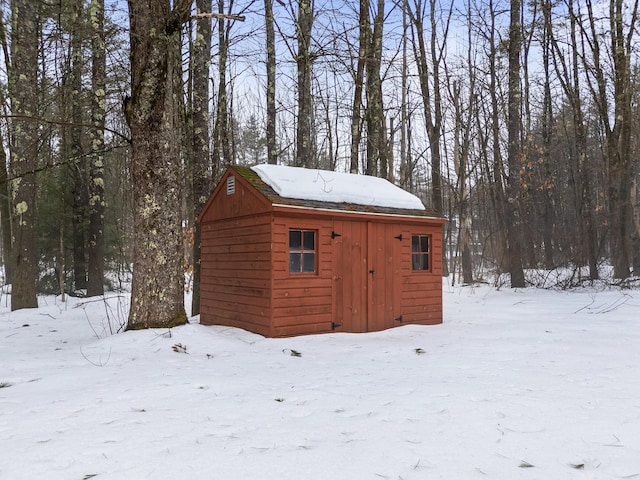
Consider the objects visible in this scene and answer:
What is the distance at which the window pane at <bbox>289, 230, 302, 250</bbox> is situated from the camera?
711cm

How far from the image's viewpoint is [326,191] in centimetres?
762

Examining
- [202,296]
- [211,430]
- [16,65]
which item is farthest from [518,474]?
[16,65]

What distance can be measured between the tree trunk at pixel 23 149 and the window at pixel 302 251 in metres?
6.40

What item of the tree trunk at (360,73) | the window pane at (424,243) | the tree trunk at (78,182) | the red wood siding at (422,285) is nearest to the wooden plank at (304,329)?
the red wood siding at (422,285)

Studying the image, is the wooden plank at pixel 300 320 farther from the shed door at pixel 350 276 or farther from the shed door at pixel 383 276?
the shed door at pixel 383 276

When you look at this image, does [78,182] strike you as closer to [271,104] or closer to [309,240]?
[271,104]

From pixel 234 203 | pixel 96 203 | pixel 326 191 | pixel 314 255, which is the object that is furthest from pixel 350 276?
pixel 96 203

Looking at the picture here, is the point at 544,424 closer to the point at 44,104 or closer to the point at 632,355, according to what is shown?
the point at 632,355

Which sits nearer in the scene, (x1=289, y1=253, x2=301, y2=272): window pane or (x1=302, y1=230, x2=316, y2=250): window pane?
(x1=289, y1=253, x2=301, y2=272): window pane

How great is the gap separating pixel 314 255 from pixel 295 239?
447 millimetres

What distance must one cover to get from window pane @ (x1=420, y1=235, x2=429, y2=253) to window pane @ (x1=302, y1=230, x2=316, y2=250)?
2.58 meters

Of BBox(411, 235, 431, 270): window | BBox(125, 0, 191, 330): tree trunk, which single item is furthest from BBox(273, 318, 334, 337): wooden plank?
BBox(411, 235, 431, 270): window

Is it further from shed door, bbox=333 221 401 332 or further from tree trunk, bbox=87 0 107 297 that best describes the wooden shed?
tree trunk, bbox=87 0 107 297

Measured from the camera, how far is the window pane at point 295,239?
7.11 meters
